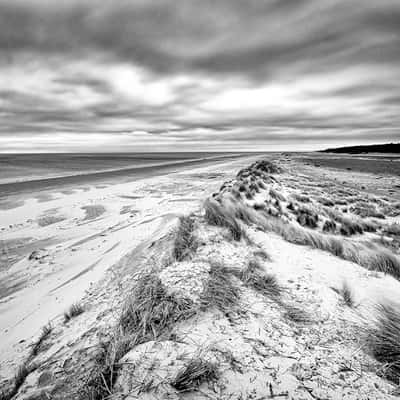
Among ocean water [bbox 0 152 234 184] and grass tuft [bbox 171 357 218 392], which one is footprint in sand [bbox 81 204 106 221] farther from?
ocean water [bbox 0 152 234 184]

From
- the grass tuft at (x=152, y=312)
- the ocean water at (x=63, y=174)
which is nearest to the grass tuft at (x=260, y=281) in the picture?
the grass tuft at (x=152, y=312)

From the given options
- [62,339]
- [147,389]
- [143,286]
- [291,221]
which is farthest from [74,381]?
[291,221]

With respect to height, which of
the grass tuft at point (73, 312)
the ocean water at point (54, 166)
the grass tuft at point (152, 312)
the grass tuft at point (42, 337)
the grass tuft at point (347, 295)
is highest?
the ocean water at point (54, 166)

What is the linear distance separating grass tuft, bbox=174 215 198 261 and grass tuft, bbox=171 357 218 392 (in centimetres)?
161

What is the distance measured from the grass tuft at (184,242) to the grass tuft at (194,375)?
1613 millimetres

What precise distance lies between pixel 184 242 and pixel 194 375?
221cm

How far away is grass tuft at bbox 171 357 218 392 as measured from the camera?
1.24 meters

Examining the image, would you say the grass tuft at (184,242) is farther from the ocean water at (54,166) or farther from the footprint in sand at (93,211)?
the ocean water at (54,166)

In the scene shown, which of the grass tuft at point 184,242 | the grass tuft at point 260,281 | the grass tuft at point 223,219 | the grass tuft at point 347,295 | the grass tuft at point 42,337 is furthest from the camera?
the grass tuft at point 223,219

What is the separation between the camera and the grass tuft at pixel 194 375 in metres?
1.24

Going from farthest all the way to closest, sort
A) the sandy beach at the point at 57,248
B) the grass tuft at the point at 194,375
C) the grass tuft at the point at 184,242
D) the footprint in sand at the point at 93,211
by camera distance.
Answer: the footprint in sand at the point at 93,211
the grass tuft at the point at 184,242
the sandy beach at the point at 57,248
the grass tuft at the point at 194,375

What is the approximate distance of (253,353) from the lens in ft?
4.97

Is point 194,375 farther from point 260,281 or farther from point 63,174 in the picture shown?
point 63,174

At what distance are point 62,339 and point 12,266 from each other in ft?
9.94
